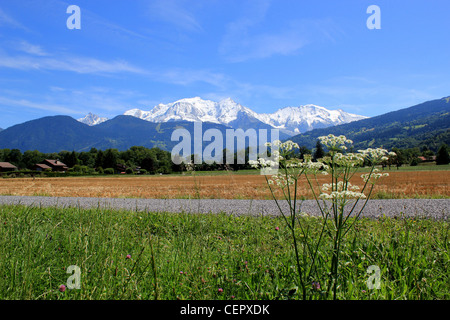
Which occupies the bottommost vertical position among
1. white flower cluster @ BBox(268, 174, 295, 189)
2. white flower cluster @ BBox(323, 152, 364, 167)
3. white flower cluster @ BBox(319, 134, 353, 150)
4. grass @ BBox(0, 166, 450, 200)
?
grass @ BBox(0, 166, 450, 200)

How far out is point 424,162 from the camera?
474 ft

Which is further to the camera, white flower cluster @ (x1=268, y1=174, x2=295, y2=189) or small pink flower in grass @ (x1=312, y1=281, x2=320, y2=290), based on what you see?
white flower cluster @ (x1=268, y1=174, x2=295, y2=189)

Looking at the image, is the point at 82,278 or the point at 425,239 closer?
the point at 82,278

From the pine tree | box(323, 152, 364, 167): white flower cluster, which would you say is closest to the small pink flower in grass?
box(323, 152, 364, 167): white flower cluster

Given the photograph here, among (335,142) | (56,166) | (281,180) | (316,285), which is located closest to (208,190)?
(281,180)

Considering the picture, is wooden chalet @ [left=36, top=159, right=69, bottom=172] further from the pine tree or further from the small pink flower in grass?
the pine tree

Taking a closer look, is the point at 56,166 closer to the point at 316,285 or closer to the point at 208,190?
the point at 208,190

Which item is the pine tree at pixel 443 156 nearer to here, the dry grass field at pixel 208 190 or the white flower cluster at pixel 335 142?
the dry grass field at pixel 208 190

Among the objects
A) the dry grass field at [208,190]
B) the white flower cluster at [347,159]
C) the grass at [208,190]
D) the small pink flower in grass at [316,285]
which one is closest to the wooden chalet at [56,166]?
the grass at [208,190]

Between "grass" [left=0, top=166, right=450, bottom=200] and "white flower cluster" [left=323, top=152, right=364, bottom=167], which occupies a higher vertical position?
"white flower cluster" [left=323, top=152, right=364, bottom=167]
